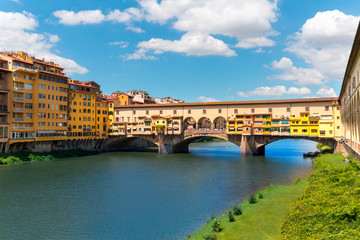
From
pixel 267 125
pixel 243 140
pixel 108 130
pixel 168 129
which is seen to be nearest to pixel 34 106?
pixel 108 130

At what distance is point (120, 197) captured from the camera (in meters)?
30.0

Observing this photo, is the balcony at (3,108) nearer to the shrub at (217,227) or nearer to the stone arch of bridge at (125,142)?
the stone arch of bridge at (125,142)

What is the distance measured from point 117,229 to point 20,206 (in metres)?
11.8

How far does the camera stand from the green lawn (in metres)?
16.2

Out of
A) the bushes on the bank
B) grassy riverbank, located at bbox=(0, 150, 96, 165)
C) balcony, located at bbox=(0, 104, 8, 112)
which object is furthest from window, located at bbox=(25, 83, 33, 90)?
the bushes on the bank

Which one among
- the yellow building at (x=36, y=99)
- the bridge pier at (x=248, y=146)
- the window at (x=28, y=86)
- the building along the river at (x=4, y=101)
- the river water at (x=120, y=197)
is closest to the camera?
the river water at (x=120, y=197)

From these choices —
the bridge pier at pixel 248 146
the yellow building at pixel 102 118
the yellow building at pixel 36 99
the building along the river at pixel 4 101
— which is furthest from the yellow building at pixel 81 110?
the bridge pier at pixel 248 146

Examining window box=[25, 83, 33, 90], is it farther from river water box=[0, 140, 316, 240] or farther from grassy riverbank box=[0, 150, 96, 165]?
river water box=[0, 140, 316, 240]

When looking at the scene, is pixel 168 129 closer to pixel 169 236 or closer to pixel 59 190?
pixel 59 190

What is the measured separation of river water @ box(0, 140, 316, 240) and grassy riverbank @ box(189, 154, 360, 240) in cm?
376

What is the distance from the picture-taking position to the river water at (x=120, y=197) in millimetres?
20859

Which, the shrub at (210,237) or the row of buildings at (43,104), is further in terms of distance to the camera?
the row of buildings at (43,104)

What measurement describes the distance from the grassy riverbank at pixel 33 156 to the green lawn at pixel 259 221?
156 feet

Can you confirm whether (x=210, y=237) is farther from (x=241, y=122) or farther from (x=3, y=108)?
(x=3, y=108)
